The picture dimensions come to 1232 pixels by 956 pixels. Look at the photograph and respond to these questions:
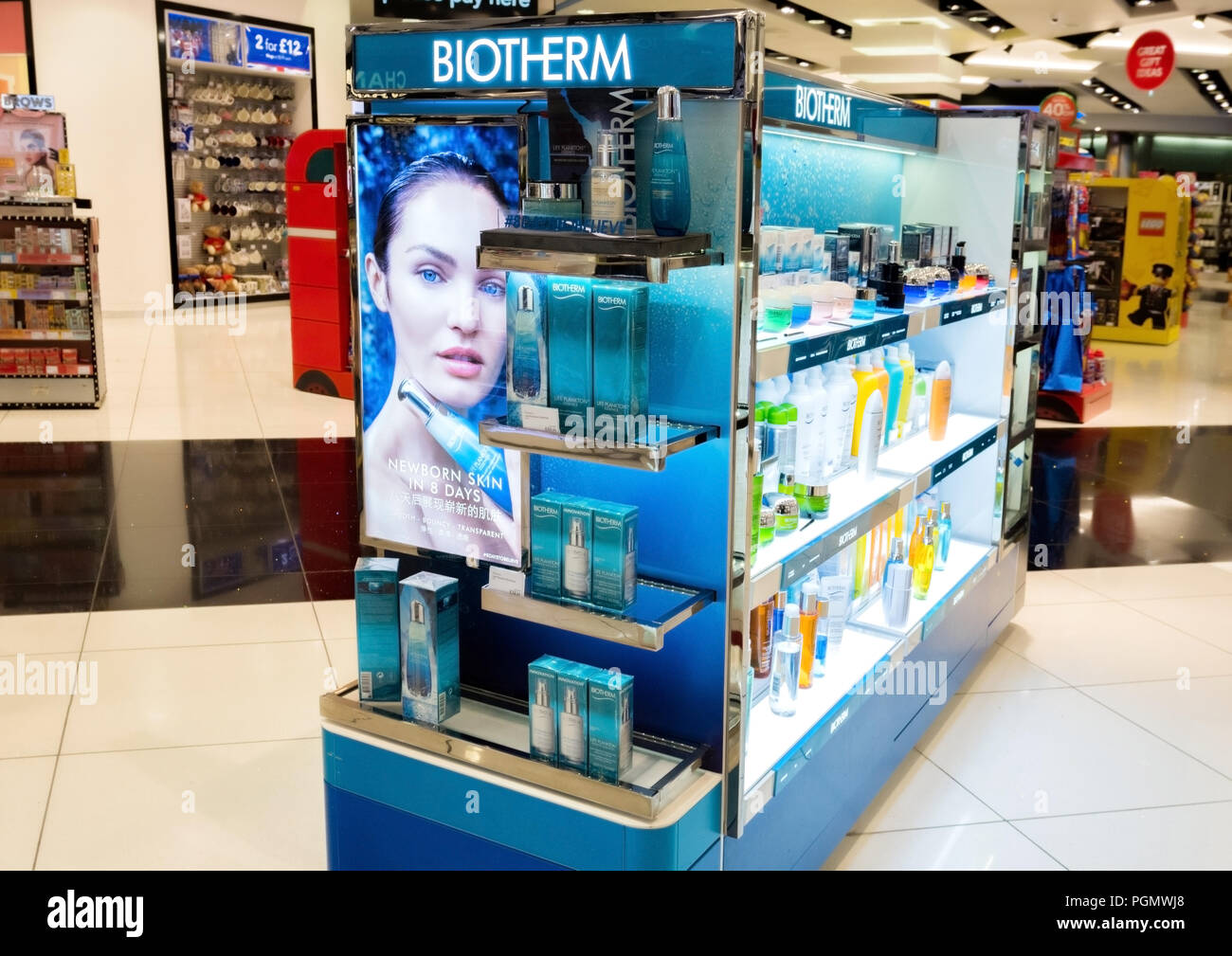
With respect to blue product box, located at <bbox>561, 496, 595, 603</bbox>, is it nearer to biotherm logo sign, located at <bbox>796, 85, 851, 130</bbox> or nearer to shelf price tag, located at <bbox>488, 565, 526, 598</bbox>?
shelf price tag, located at <bbox>488, 565, 526, 598</bbox>

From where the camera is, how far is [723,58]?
187cm

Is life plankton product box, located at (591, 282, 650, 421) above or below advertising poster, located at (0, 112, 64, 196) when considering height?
below

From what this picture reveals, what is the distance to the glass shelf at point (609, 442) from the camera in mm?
1897

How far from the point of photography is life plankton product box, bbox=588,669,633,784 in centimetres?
204

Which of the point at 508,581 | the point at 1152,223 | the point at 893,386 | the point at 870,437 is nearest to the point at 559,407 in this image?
the point at 508,581

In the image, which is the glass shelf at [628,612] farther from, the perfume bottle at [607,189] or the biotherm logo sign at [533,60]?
the biotherm logo sign at [533,60]

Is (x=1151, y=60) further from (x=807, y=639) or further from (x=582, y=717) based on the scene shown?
(x=582, y=717)

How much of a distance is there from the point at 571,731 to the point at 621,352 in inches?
27.4

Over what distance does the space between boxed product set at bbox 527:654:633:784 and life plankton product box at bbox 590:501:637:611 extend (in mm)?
145

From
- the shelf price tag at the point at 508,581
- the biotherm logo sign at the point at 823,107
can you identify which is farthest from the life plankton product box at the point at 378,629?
the biotherm logo sign at the point at 823,107

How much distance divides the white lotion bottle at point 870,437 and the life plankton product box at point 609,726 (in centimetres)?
139

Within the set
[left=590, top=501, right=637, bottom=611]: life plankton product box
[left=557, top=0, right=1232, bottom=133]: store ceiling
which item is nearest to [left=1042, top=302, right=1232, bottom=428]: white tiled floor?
[left=557, top=0, right=1232, bottom=133]: store ceiling
